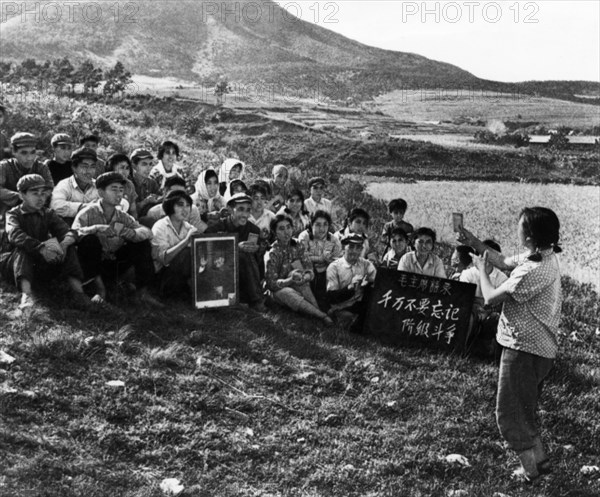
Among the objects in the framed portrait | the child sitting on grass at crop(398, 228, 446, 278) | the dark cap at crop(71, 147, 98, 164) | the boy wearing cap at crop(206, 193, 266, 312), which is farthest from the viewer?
the child sitting on grass at crop(398, 228, 446, 278)

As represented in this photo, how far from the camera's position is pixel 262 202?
29.0 feet

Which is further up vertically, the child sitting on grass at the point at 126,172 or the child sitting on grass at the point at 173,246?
the child sitting on grass at the point at 126,172

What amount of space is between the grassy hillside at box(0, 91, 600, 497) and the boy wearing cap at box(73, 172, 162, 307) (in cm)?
34

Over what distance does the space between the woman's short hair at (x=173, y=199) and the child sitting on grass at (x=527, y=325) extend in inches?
128

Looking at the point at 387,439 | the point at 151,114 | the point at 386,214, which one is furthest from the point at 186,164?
the point at 387,439

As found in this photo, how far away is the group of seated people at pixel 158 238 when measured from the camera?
6.58 meters

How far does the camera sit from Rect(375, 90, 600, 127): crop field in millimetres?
11438

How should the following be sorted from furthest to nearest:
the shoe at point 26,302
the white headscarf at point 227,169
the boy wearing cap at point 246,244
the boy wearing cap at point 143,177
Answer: the white headscarf at point 227,169 → the boy wearing cap at point 143,177 → the boy wearing cap at point 246,244 → the shoe at point 26,302

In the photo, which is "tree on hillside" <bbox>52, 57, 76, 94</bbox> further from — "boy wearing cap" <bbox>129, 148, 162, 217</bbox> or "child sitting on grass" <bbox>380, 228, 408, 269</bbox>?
"child sitting on grass" <bbox>380, 228, 408, 269</bbox>

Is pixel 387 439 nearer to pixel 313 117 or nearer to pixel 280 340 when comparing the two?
pixel 280 340

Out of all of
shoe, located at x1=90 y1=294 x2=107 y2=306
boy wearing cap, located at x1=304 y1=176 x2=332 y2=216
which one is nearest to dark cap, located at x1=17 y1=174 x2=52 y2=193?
shoe, located at x1=90 y1=294 x2=107 y2=306

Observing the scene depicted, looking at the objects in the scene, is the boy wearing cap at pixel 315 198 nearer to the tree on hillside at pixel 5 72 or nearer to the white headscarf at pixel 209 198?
the white headscarf at pixel 209 198

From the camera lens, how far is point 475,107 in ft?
38.4

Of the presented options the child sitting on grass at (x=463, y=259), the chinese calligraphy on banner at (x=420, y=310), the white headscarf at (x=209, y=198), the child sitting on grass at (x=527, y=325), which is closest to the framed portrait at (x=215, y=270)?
the chinese calligraphy on banner at (x=420, y=310)
